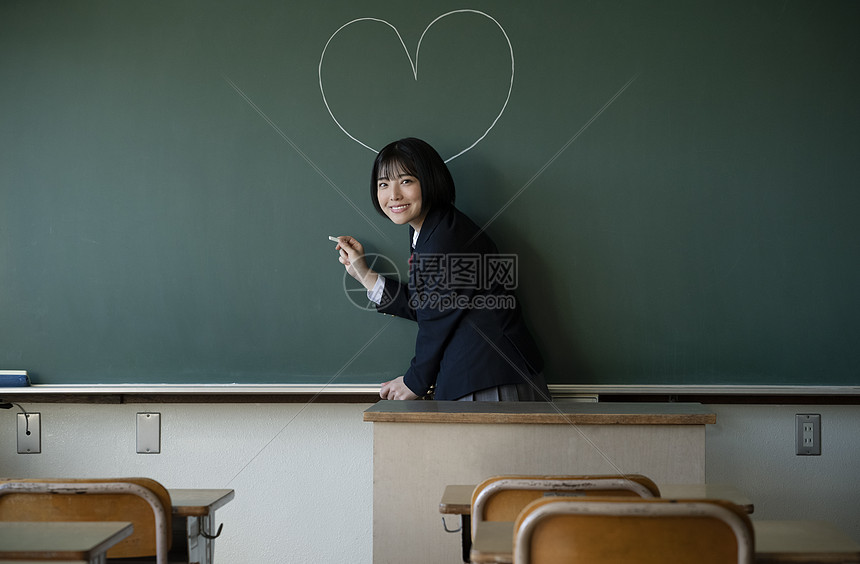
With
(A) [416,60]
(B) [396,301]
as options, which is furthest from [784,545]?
(A) [416,60]

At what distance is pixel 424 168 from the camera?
254 cm

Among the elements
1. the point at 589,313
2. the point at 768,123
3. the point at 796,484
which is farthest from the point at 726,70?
Result: the point at 796,484

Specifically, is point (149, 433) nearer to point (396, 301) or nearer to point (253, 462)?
point (253, 462)

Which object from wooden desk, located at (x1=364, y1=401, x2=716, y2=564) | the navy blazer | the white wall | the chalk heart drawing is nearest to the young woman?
the navy blazer

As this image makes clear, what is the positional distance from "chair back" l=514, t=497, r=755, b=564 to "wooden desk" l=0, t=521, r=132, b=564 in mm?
646

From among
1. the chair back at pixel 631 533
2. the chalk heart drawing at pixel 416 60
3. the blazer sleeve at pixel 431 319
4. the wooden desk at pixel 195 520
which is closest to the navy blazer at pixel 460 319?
the blazer sleeve at pixel 431 319

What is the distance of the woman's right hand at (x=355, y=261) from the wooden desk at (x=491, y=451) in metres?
0.66

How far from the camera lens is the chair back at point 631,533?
1.08 metres

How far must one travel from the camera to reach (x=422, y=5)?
269 cm

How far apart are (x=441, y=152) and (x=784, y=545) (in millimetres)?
1798

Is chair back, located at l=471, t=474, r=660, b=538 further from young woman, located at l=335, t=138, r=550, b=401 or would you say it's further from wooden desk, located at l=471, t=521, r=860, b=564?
young woman, located at l=335, t=138, r=550, b=401

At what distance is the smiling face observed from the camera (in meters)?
2.56

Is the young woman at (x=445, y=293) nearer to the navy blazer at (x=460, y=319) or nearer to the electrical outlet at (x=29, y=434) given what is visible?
the navy blazer at (x=460, y=319)

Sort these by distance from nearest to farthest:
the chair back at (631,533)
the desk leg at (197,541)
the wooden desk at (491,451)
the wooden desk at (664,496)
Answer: the chair back at (631,533), the wooden desk at (664,496), the desk leg at (197,541), the wooden desk at (491,451)
